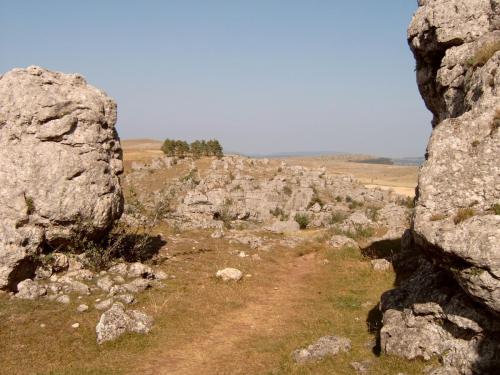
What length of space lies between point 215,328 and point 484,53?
15.4 m

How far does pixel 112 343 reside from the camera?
1619 cm

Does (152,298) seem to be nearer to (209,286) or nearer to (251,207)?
(209,286)

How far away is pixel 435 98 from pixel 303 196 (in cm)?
3432

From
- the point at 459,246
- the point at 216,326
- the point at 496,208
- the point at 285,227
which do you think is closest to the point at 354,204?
the point at 285,227

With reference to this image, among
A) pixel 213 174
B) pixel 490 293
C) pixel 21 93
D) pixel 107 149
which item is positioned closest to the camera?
pixel 490 293

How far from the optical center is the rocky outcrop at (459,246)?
1134 centimetres

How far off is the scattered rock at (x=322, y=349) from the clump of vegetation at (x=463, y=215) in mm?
5923

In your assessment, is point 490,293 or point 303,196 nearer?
point 490,293

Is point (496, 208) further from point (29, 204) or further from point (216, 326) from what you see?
point (29, 204)

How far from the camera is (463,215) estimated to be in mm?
12352

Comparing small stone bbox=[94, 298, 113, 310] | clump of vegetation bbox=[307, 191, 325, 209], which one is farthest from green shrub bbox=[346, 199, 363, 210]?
small stone bbox=[94, 298, 113, 310]

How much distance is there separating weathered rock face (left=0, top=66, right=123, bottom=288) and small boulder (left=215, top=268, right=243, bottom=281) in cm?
647

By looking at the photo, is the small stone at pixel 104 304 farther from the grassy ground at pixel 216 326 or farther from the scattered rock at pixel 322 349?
the scattered rock at pixel 322 349

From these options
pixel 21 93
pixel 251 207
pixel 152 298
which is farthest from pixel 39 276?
pixel 251 207
